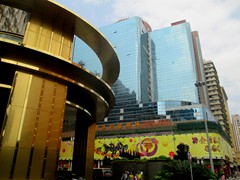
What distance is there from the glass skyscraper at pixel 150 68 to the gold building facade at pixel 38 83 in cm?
8440

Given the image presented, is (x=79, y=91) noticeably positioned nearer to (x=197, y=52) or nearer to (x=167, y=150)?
(x=167, y=150)

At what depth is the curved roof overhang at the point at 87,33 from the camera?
15.0 metres

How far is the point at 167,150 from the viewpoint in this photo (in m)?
53.3

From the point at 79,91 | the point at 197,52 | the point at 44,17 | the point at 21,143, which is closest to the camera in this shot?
the point at 21,143

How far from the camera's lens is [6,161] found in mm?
11766

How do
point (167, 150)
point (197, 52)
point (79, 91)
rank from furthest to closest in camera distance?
1. point (197, 52)
2. point (167, 150)
3. point (79, 91)

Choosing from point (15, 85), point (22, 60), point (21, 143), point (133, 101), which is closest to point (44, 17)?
point (22, 60)

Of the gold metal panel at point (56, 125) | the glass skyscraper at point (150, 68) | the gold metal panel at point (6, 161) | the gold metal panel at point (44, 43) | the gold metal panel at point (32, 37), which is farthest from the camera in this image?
the glass skyscraper at point (150, 68)

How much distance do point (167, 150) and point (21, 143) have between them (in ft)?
152

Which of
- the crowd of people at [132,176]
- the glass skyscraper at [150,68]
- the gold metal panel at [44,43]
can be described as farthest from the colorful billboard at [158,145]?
the glass skyscraper at [150,68]

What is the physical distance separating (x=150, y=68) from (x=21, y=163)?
389ft

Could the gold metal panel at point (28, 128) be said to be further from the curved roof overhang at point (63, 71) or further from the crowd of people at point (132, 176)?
the crowd of people at point (132, 176)

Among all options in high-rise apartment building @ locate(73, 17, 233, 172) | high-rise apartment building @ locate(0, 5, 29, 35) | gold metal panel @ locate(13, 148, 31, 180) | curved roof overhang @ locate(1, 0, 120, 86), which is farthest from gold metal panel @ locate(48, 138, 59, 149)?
high-rise apartment building @ locate(73, 17, 233, 172)

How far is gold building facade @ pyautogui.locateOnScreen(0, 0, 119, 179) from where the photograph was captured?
1235 centimetres
